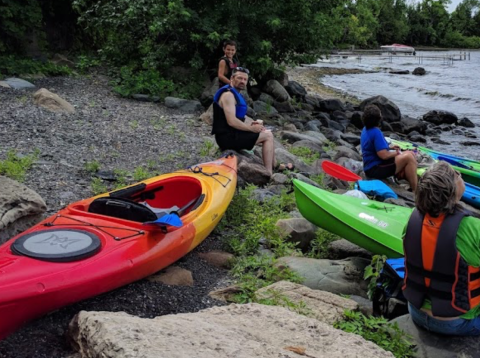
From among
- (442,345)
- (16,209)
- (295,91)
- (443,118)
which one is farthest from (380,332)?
(443,118)

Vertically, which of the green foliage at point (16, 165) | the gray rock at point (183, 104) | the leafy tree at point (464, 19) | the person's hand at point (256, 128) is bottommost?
the green foliage at point (16, 165)

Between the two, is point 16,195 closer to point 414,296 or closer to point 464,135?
point 414,296

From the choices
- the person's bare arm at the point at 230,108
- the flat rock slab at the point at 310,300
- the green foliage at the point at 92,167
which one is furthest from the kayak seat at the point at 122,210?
the person's bare arm at the point at 230,108

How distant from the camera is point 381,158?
241 inches

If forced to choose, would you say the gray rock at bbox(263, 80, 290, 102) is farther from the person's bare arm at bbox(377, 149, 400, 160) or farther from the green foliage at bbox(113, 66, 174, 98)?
the person's bare arm at bbox(377, 149, 400, 160)

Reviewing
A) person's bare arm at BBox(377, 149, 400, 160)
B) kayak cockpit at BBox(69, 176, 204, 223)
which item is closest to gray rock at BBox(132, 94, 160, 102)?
person's bare arm at BBox(377, 149, 400, 160)

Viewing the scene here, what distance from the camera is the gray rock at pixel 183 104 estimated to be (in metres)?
9.38

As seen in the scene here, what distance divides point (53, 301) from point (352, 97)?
1789 cm

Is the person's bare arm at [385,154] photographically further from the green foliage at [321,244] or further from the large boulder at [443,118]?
the large boulder at [443,118]

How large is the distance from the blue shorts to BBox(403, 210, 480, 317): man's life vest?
0.06m

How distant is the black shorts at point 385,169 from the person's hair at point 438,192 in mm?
3459

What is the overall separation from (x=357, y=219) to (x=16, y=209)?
2582 millimetres

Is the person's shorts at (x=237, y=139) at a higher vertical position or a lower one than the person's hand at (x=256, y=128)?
lower

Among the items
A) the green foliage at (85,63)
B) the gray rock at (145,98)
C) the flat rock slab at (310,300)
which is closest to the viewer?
the flat rock slab at (310,300)
